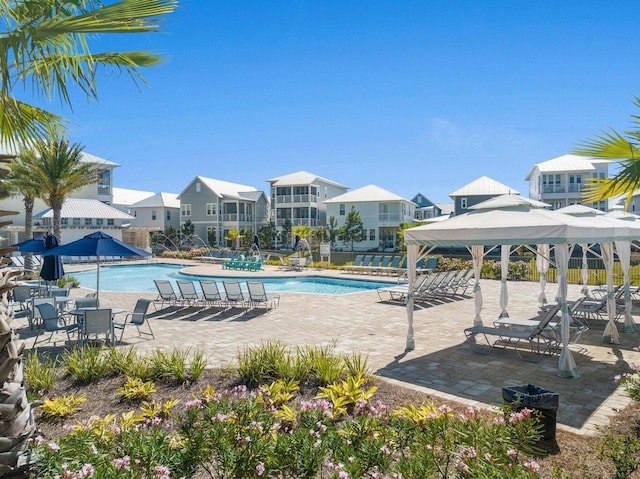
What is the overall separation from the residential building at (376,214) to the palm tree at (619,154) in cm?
3874

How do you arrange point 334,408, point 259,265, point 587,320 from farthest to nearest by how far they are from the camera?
1. point 259,265
2. point 587,320
3. point 334,408

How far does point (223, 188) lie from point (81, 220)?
16.9 metres

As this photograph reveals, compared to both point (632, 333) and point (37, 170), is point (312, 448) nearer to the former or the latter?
point (632, 333)

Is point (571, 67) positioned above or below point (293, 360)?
above

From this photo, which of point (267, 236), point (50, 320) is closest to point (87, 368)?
point (50, 320)

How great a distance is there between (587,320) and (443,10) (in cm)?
984

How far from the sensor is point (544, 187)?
46156mm

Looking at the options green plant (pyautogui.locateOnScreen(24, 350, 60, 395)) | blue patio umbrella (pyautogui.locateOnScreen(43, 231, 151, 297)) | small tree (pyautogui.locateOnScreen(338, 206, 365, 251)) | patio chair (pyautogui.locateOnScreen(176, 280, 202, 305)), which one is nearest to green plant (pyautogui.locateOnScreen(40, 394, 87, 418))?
green plant (pyautogui.locateOnScreen(24, 350, 60, 395))

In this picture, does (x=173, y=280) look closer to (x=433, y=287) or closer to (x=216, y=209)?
(x=433, y=287)

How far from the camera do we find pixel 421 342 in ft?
33.1

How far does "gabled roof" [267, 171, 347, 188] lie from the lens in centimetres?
4909

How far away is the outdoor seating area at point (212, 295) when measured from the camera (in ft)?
45.9

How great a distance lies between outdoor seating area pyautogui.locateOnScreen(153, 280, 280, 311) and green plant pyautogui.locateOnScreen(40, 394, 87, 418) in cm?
737

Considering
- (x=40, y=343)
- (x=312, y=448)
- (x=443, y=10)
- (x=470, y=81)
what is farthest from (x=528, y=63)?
(x=40, y=343)
